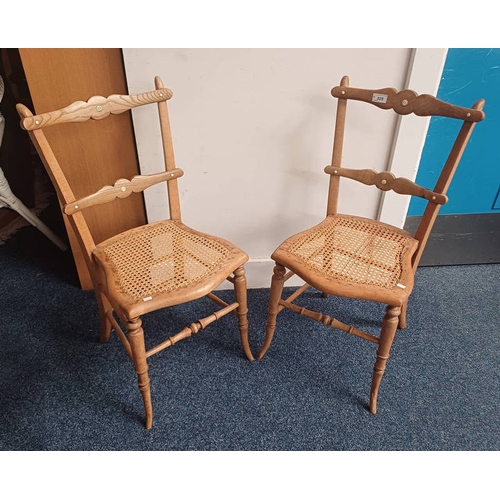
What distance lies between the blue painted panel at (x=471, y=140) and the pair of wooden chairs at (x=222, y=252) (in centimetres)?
44

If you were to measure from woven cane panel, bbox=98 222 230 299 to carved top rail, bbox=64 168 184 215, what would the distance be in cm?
17

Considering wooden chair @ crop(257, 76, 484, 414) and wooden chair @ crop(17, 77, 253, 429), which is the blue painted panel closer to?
wooden chair @ crop(257, 76, 484, 414)

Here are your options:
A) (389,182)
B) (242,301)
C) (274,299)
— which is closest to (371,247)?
(389,182)

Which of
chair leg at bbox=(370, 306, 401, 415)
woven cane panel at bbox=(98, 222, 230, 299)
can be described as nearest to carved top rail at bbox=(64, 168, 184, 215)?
woven cane panel at bbox=(98, 222, 230, 299)

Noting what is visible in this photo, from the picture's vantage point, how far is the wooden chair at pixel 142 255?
1.23 m

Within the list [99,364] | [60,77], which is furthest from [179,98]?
[99,364]

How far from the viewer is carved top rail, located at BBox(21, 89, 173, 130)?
118 cm

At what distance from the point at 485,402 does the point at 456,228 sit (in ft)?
2.85

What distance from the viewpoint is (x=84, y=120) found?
1293 mm

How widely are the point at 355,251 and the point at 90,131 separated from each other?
1.08m

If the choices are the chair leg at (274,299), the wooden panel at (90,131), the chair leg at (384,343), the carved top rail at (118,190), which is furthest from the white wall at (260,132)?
the chair leg at (384,343)

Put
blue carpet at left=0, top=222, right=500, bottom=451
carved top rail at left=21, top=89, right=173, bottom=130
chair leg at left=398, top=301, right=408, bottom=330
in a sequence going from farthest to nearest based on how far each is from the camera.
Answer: chair leg at left=398, top=301, right=408, bottom=330, blue carpet at left=0, top=222, right=500, bottom=451, carved top rail at left=21, top=89, right=173, bottom=130

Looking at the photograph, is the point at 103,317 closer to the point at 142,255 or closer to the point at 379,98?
the point at 142,255

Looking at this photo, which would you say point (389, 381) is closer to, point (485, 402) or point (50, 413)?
point (485, 402)
